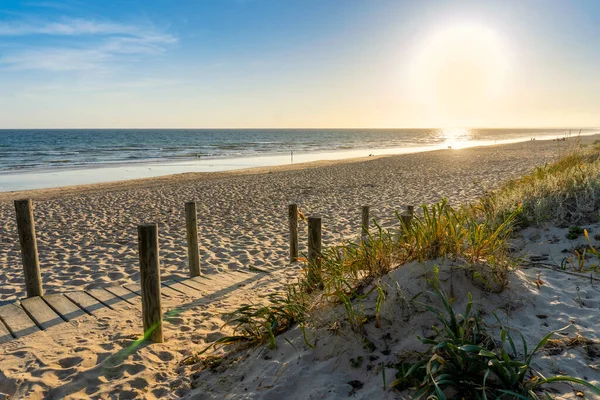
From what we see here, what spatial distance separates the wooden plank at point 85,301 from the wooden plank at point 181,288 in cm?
94

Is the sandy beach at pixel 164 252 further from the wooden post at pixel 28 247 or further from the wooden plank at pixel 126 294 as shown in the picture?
the wooden post at pixel 28 247

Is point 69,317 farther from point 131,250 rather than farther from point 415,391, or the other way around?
point 415,391

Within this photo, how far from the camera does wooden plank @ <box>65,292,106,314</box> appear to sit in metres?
4.72

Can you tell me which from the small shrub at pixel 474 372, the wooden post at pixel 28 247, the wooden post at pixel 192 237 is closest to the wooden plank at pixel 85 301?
the wooden post at pixel 28 247

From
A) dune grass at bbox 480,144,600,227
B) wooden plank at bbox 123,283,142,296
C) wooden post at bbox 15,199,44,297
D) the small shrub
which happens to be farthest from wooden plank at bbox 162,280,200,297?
dune grass at bbox 480,144,600,227

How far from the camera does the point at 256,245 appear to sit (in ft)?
25.8

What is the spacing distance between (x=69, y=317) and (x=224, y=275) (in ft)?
7.10

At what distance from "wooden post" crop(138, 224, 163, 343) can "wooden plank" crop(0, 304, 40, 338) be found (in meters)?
1.35

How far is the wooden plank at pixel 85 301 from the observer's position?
15.5ft

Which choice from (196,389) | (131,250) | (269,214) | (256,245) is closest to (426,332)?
(196,389)

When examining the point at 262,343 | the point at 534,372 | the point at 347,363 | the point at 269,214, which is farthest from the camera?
the point at 269,214

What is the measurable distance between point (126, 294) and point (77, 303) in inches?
22.5

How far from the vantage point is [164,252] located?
745 centimetres

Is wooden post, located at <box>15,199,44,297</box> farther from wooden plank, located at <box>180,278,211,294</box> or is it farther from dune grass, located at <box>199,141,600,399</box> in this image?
dune grass, located at <box>199,141,600,399</box>
